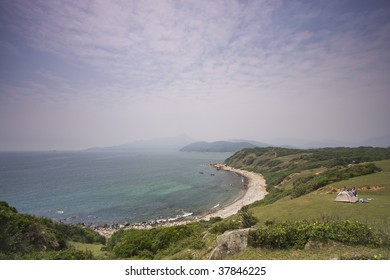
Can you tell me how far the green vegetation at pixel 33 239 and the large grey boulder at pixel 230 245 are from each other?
4396 millimetres

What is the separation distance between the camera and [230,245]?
6.45m

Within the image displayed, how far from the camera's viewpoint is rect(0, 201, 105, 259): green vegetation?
7057 mm

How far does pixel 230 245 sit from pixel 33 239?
10.5 meters

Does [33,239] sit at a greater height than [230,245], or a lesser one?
lesser

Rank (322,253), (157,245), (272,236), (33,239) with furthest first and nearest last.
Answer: (33,239) → (157,245) → (272,236) → (322,253)

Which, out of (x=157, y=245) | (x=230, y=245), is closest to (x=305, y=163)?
(x=157, y=245)

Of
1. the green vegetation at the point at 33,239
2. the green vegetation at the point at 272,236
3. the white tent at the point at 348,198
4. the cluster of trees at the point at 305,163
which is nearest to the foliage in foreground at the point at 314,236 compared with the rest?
the green vegetation at the point at 272,236

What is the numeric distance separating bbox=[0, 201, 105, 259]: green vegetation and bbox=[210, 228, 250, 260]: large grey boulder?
4396 mm

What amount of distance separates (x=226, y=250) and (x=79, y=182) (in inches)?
2422

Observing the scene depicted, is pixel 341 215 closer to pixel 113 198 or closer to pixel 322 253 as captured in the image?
pixel 322 253

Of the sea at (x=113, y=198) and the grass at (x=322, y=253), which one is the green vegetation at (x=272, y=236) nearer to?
the grass at (x=322, y=253)

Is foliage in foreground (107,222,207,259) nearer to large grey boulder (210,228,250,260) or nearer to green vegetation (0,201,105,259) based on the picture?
large grey boulder (210,228,250,260)
